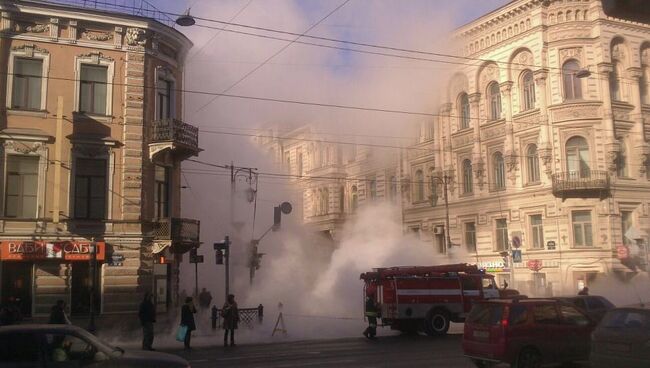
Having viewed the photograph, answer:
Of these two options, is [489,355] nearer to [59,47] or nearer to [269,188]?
[59,47]

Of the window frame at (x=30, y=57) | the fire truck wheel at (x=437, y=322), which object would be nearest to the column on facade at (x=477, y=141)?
the fire truck wheel at (x=437, y=322)

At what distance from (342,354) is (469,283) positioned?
306 inches

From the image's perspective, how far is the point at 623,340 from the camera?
9.63 meters

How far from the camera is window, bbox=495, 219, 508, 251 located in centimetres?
3709

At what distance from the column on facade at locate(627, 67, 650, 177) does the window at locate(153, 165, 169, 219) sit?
25393 millimetres

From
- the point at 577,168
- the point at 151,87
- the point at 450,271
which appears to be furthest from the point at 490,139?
the point at 151,87

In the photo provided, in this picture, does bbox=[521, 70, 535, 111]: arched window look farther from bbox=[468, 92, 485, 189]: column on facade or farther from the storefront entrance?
the storefront entrance

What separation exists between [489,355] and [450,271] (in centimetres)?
1040

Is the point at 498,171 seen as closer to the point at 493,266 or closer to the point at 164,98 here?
the point at 493,266

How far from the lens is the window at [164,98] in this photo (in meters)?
25.1

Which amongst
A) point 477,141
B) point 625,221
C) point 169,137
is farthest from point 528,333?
point 477,141

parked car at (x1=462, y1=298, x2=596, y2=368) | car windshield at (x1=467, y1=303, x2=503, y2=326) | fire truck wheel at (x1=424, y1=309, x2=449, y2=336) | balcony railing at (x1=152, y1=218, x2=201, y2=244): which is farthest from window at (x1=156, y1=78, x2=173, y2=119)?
parked car at (x1=462, y1=298, x2=596, y2=368)

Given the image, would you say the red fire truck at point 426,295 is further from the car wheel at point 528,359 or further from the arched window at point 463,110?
the arched window at point 463,110

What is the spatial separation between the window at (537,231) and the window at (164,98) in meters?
21.2
